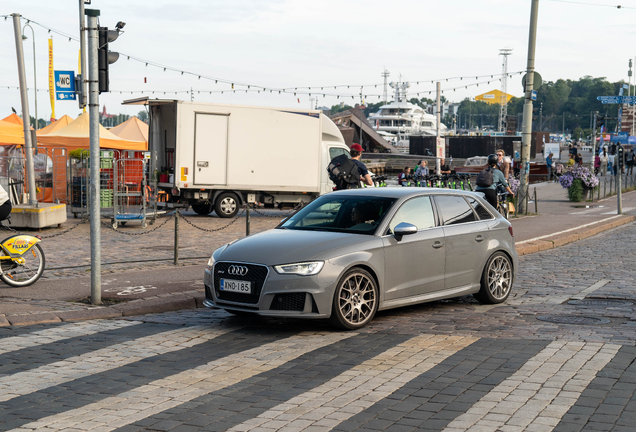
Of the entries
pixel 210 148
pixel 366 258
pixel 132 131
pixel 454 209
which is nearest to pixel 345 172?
pixel 454 209

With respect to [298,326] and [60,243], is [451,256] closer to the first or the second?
[298,326]

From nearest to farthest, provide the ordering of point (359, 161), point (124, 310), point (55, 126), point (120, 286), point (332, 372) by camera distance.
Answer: point (332, 372)
point (124, 310)
point (120, 286)
point (359, 161)
point (55, 126)

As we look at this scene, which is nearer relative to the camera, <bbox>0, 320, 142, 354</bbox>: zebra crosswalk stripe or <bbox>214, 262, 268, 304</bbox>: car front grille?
<bbox>0, 320, 142, 354</bbox>: zebra crosswalk stripe

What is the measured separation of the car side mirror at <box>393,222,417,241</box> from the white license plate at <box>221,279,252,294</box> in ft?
5.52

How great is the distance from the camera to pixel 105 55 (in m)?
9.14

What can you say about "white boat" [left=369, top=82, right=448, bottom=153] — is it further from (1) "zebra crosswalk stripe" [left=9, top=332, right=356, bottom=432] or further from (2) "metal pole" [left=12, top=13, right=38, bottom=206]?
(1) "zebra crosswalk stripe" [left=9, top=332, right=356, bottom=432]

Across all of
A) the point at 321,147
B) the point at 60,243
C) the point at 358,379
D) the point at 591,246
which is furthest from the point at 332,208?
the point at 321,147

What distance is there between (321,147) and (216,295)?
16207 millimetres

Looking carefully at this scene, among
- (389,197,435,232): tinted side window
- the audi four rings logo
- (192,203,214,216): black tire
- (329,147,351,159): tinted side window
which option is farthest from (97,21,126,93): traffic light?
(329,147,351,159): tinted side window

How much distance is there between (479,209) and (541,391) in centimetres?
431

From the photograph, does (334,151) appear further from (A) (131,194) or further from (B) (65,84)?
(B) (65,84)

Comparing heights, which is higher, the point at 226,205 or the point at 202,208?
the point at 226,205

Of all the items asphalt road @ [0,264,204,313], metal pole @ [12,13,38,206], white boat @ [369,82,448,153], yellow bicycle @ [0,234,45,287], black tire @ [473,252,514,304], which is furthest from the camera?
white boat @ [369,82,448,153]

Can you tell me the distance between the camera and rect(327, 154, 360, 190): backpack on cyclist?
13531mm
